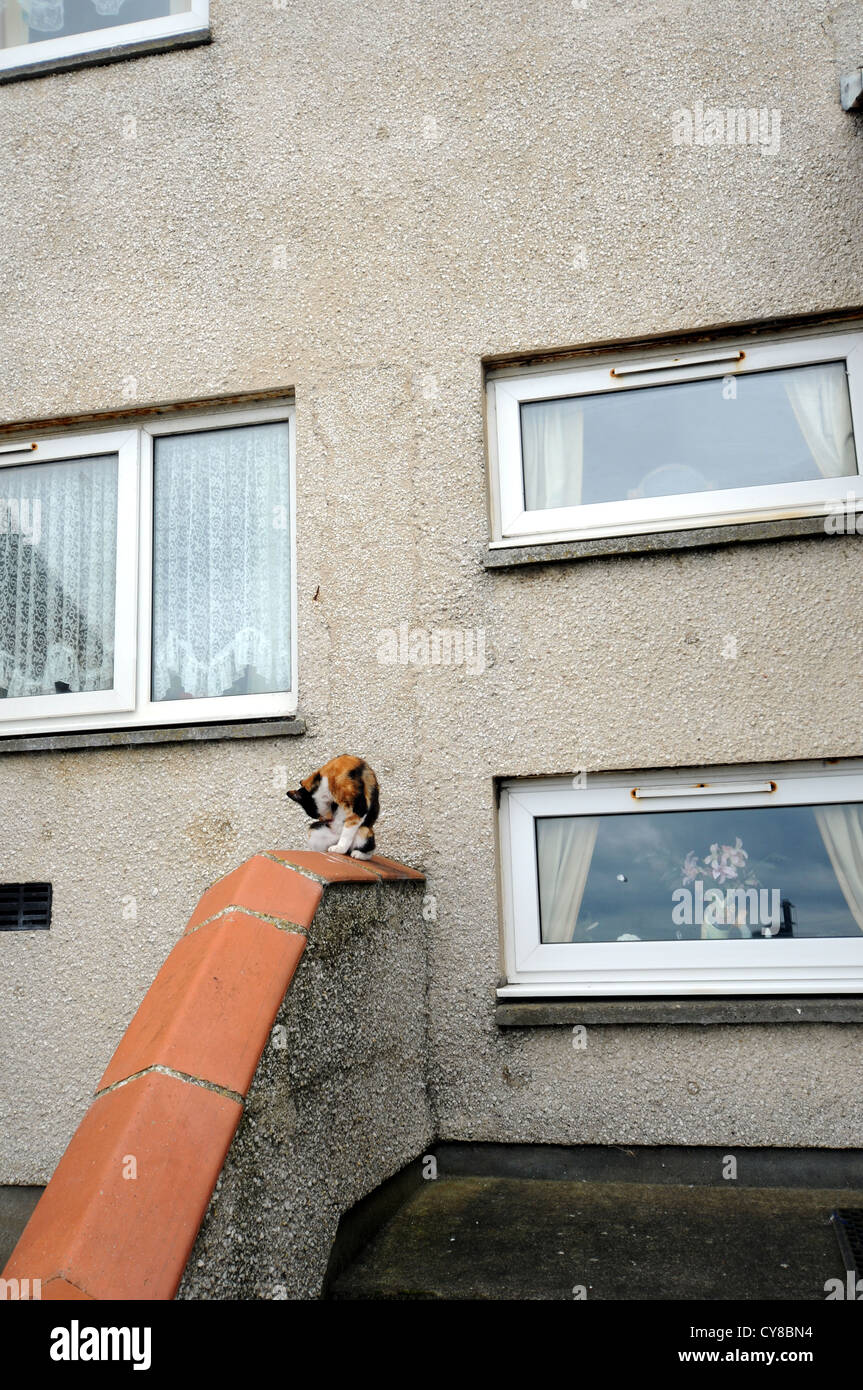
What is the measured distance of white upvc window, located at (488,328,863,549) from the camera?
382 centimetres

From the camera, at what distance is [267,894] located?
2453mm

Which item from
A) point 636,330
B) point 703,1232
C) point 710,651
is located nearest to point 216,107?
point 636,330

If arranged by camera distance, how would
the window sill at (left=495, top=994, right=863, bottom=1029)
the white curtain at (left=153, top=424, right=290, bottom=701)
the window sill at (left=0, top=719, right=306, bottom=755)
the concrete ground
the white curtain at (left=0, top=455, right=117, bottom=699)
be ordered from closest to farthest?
1. the concrete ground
2. the window sill at (left=495, top=994, right=863, bottom=1029)
3. the window sill at (left=0, top=719, right=306, bottom=755)
4. the white curtain at (left=153, top=424, right=290, bottom=701)
5. the white curtain at (left=0, top=455, right=117, bottom=699)

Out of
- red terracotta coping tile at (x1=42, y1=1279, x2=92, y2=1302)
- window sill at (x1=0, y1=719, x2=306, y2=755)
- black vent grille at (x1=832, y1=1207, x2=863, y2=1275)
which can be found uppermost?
window sill at (x1=0, y1=719, x2=306, y2=755)

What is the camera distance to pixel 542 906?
12.4 feet

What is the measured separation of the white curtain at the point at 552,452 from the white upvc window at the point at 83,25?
98.5 inches

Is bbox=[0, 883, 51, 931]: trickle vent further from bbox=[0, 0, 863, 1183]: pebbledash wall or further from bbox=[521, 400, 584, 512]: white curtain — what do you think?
bbox=[521, 400, 584, 512]: white curtain

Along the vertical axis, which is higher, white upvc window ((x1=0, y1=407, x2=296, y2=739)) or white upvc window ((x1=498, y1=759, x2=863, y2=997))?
white upvc window ((x1=0, y1=407, x2=296, y2=739))

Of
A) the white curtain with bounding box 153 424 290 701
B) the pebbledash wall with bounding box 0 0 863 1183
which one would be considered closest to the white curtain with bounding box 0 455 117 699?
the white curtain with bounding box 153 424 290 701

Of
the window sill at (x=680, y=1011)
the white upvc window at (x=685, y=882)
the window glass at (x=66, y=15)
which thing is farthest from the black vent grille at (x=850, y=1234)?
the window glass at (x=66, y=15)

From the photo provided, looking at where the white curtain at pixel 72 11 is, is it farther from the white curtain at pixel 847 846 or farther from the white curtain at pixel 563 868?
the white curtain at pixel 847 846

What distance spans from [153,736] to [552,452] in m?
2.00

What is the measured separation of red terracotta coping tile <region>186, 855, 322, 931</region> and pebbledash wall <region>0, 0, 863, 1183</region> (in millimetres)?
1255

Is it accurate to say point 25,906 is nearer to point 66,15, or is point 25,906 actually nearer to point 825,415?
point 825,415
